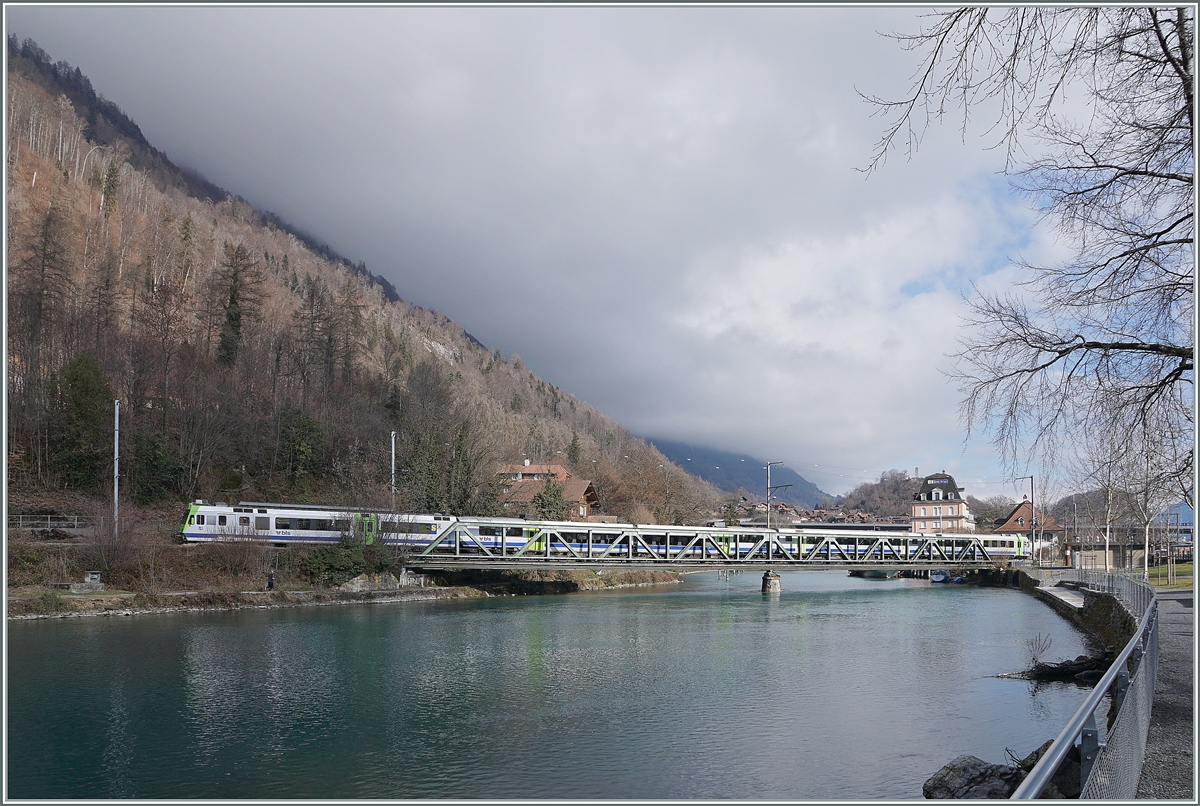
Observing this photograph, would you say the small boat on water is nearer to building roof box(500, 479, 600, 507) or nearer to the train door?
building roof box(500, 479, 600, 507)

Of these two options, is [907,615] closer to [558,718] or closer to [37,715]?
[558,718]

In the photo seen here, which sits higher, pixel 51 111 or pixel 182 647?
pixel 51 111

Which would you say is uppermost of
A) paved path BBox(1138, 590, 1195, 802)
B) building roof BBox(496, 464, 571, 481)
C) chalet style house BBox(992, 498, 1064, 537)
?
building roof BBox(496, 464, 571, 481)

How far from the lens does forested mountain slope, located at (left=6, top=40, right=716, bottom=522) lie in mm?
46969

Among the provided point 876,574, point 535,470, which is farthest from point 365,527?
point 876,574

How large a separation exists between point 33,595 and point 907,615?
124ft

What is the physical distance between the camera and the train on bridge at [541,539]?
139 ft

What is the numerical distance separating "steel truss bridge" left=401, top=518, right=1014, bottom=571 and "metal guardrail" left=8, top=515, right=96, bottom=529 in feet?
52.8

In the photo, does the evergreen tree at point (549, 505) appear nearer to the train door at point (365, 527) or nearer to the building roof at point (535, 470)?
the train door at point (365, 527)

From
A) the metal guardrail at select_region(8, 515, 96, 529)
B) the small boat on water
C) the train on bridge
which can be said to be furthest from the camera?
the small boat on water

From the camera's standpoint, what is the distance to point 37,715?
16.9m

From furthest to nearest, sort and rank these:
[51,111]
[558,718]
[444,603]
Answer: [51,111] < [444,603] < [558,718]

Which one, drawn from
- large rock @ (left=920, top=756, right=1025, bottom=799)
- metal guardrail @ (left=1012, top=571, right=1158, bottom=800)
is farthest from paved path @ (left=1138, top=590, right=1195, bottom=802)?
large rock @ (left=920, top=756, right=1025, bottom=799)

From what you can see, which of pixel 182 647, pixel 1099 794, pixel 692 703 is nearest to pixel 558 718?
pixel 692 703
